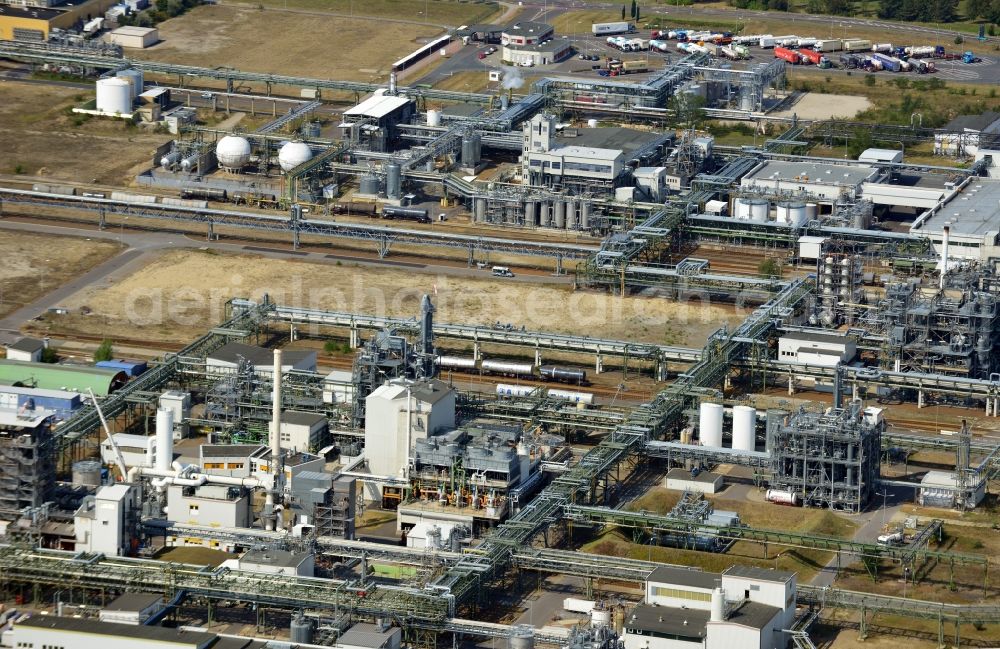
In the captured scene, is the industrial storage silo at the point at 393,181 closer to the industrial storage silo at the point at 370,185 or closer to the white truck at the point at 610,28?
the industrial storage silo at the point at 370,185

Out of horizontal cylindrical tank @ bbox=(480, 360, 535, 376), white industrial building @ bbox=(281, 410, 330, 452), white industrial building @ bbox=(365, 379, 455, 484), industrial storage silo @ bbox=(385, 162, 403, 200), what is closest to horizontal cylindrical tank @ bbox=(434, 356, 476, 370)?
horizontal cylindrical tank @ bbox=(480, 360, 535, 376)

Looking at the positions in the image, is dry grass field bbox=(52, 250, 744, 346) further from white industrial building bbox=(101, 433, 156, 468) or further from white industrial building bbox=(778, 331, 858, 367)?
white industrial building bbox=(101, 433, 156, 468)

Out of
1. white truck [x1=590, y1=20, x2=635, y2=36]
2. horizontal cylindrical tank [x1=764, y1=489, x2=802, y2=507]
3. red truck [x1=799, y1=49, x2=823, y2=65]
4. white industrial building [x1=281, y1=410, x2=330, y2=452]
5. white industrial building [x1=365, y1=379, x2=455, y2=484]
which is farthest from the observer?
white truck [x1=590, y1=20, x2=635, y2=36]

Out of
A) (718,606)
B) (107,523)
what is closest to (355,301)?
(107,523)

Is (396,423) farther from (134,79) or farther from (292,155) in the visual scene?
(134,79)

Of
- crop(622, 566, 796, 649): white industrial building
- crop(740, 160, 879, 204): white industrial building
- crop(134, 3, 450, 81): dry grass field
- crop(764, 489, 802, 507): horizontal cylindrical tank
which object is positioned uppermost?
crop(622, 566, 796, 649): white industrial building

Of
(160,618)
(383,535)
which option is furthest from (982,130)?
(160,618)

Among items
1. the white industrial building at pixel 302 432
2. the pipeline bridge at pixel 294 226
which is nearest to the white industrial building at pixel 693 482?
the white industrial building at pixel 302 432
